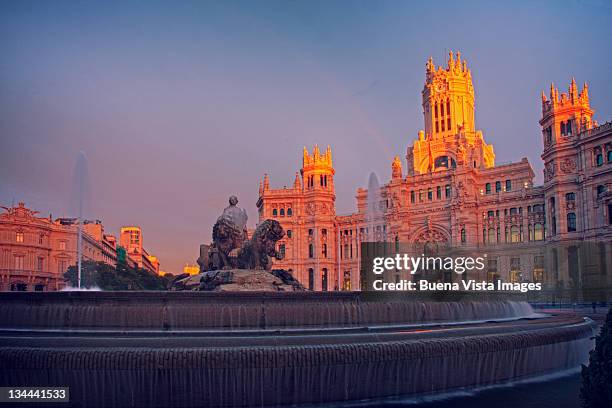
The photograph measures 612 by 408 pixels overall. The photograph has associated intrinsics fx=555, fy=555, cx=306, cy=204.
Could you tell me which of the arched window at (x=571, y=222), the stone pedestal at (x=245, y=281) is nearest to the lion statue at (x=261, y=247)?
the stone pedestal at (x=245, y=281)

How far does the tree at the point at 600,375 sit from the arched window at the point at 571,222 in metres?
57.0

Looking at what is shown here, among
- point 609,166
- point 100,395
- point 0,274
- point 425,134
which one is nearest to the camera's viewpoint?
point 100,395

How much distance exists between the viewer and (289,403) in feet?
30.2

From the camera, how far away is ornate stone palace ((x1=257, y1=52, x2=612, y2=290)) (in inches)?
2229

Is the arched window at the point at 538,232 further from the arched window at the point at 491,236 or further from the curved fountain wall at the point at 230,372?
the curved fountain wall at the point at 230,372

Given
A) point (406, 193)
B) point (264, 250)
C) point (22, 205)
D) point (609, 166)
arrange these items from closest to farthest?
point (264, 250), point (609, 166), point (22, 205), point (406, 193)

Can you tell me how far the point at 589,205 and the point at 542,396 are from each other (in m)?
51.9

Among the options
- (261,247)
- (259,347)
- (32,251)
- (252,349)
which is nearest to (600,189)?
(261,247)

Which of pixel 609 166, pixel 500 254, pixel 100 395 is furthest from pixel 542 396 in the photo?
pixel 500 254

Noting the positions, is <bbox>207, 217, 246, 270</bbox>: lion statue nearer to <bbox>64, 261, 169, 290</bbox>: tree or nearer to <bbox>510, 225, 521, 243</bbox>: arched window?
<bbox>64, 261, 169, 290</bbox>: tree

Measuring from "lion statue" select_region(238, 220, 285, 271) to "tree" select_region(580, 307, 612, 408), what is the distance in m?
13.2

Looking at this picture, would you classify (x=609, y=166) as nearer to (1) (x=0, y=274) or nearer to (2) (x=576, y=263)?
(2) (x=576, y=263)

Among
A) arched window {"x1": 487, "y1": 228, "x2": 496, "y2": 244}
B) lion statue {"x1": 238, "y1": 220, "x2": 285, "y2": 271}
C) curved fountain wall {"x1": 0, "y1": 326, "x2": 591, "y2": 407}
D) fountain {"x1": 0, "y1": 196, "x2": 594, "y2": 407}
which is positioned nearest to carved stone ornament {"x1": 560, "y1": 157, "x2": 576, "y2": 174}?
arched window {"x1": 487, "y1": 228, "x2": 496, "y2": 244}

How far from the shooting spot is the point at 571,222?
5916 cm
